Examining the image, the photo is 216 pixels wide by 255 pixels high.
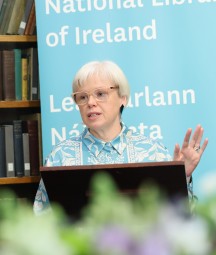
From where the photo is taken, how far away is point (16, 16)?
3658 mm

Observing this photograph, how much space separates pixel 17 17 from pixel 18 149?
28.6 inches

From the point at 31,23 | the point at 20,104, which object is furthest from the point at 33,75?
the point at 31,23

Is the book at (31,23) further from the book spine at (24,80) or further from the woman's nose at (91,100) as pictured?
the woman's nose at (91,100)

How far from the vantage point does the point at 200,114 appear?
10.9ft

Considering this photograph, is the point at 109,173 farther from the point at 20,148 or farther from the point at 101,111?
the point at 20,148

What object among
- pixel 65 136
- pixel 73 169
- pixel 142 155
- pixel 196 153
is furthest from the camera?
pixel 65 136

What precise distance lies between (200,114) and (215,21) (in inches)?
19.0

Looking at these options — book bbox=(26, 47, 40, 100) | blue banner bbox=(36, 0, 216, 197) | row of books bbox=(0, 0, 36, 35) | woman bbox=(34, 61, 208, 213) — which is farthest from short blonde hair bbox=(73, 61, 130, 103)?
row of books bbox=(0, 0, 36, 35)

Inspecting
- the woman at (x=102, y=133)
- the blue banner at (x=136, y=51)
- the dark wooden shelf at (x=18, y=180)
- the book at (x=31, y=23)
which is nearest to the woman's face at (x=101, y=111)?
the woman at (x=102, y=133)

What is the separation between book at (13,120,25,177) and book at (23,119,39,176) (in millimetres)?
36

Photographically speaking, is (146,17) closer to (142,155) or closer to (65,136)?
(65,136)

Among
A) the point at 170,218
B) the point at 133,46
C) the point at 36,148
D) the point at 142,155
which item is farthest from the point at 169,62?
the point at 170,218

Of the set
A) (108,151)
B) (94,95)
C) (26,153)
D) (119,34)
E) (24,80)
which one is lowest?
(108,151)

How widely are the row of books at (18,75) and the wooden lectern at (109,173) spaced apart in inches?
89.9
